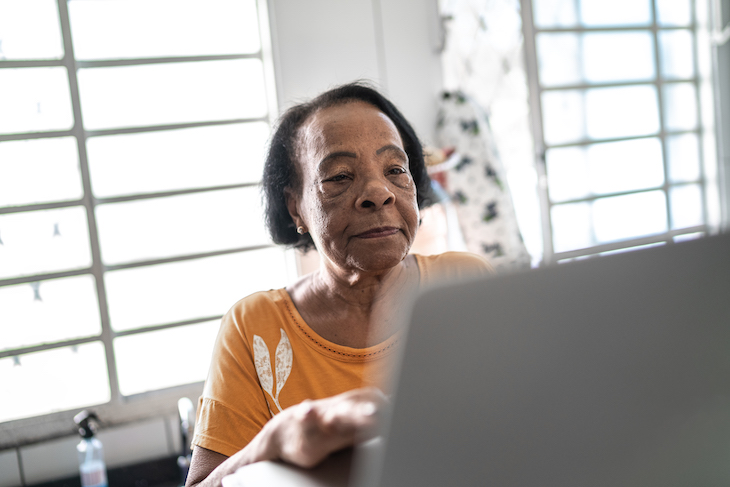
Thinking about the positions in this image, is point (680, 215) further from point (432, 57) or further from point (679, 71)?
point (432, 57)

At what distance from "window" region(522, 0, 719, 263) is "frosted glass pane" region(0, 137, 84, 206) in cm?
189

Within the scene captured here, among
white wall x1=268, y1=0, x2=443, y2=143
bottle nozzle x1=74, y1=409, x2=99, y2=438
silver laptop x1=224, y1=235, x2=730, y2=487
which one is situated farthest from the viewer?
white wall x1=268, y1=0, x2=443, y2=143

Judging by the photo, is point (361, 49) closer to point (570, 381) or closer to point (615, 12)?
point (615, 12)

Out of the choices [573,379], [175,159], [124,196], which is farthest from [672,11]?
[573,379]

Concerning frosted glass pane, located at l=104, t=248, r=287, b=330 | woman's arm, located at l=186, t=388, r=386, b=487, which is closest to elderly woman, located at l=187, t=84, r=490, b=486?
woman's arm, located at l=186, t=388, r=386, b=487

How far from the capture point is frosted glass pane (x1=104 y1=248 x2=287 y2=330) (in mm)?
2018

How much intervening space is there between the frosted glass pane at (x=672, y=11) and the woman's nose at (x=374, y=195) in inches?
93.4

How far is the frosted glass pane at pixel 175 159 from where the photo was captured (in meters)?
1.98

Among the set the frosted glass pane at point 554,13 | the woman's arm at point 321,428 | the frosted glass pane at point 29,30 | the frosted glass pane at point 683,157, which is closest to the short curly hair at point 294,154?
the woman's arm at point 321,428

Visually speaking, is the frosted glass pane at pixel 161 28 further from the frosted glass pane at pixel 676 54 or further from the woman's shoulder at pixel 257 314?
the frosted glass pane at pixel 676 54

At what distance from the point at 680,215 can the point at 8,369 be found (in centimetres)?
299

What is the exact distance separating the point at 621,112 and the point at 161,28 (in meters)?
2.08

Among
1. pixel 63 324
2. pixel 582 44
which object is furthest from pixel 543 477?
pixel 582 44

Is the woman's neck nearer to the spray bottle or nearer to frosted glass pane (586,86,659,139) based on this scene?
the spray bottle
